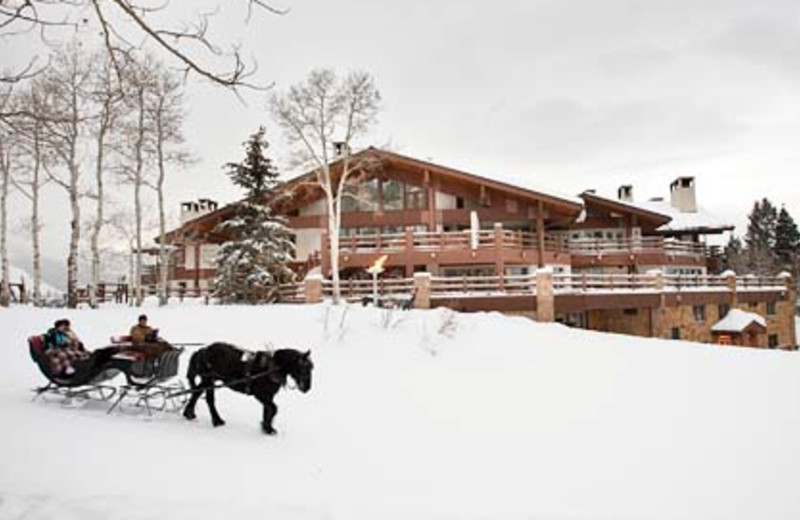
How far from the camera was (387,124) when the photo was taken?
2506 cm

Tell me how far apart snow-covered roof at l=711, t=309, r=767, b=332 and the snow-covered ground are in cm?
1295

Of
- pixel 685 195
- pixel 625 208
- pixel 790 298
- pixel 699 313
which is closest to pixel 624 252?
pixel 625 208

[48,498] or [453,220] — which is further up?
[453,220]

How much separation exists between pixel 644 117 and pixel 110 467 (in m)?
22.8

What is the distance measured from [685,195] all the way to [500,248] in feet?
70.4

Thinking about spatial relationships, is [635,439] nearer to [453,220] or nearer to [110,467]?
[110,467]

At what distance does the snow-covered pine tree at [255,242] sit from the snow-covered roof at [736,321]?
20.1 m

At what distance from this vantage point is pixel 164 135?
24719 mm

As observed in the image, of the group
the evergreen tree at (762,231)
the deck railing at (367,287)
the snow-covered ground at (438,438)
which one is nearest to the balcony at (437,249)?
the deck railing at (367,287)

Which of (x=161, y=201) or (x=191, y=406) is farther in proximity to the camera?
(x=161, y=201)

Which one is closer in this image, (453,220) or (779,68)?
(779,68)

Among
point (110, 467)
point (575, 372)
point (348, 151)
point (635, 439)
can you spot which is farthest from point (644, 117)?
point (110, 467)

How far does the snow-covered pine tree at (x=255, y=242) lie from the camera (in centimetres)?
2408

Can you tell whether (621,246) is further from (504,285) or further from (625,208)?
(504,285)
